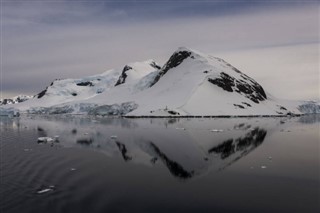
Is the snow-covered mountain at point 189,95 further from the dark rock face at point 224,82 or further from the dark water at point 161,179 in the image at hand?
the dark water at point 161,179

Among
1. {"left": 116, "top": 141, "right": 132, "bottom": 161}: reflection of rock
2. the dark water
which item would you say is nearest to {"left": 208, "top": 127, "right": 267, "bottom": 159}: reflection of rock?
the dark water

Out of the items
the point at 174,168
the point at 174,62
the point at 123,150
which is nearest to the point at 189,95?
the point at 174,62

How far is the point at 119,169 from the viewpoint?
68.9 ft

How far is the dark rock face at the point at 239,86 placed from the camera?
130 meters

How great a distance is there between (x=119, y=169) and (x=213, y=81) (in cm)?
11074

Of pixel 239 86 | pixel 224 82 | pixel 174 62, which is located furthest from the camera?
pixel 174 62

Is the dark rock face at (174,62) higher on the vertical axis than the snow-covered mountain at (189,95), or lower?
higher

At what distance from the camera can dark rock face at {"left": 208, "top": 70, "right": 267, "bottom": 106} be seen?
130 meters

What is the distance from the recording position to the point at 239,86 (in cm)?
13650

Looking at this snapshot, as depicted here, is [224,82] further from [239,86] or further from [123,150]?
[123,150]

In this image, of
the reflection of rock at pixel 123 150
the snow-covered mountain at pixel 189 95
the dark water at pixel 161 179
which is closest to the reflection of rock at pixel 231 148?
the dark water at pixel 161 179

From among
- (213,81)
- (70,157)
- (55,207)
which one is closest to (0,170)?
(70,157)

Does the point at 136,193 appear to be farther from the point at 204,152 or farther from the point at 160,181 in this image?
the point at 204,152

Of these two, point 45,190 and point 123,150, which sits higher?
point 123,150
